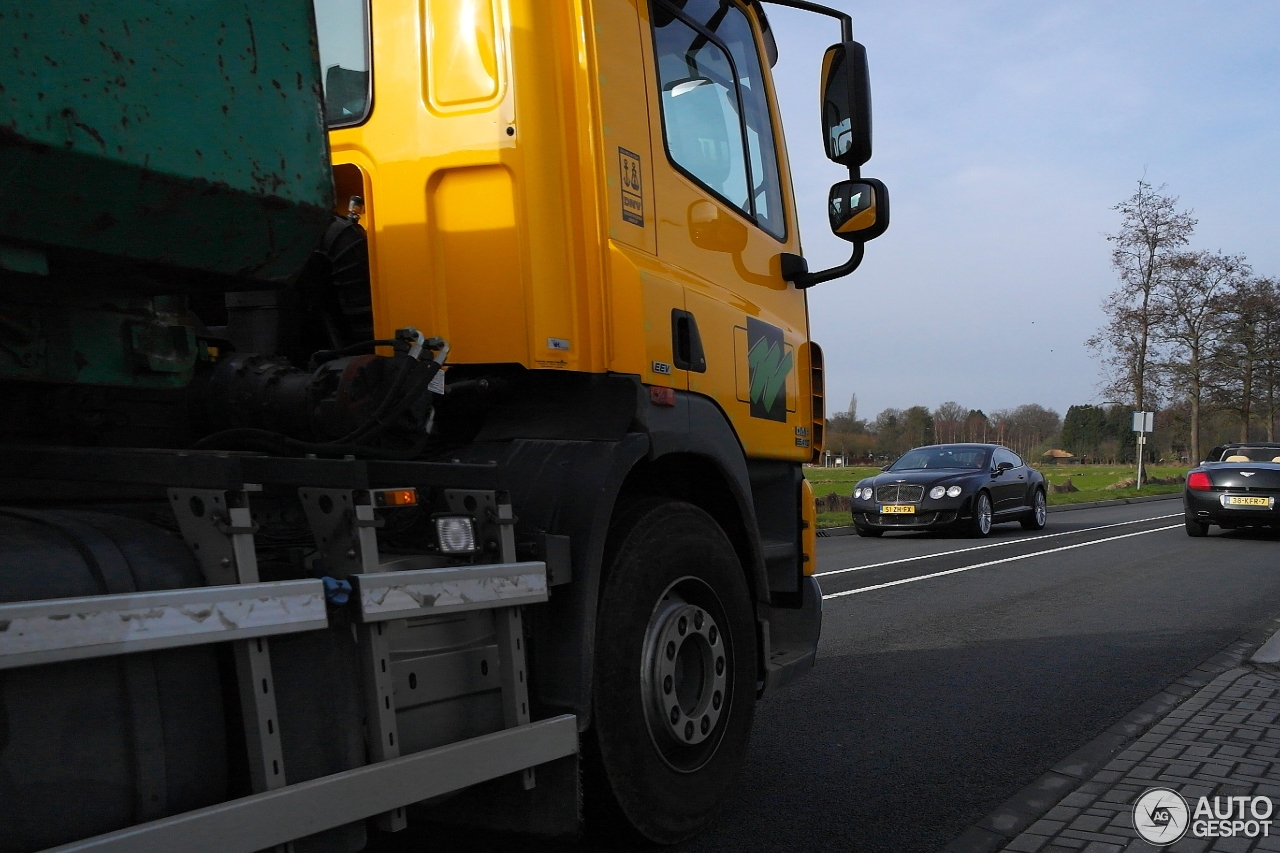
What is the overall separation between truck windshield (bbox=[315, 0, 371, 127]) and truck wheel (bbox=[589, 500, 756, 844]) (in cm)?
153

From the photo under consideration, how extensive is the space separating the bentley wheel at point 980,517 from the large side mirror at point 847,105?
1331 centimetres

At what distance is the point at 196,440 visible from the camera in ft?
8.68

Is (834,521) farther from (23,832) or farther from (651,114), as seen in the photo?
(23,832)

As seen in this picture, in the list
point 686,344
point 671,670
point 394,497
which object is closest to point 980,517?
point 686,344

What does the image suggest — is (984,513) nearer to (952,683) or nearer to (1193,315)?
(952,683)

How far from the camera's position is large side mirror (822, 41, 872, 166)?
401 centimetres

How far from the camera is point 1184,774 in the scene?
13.6 ft

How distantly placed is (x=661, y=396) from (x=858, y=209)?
4.37ft

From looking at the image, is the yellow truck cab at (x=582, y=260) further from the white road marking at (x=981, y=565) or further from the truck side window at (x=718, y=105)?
the white road marking at (x=981, y=565)

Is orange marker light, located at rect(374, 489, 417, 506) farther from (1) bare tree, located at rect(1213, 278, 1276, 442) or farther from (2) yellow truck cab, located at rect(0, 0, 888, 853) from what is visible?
(1) bare tree, located at rect(1213, 278, 1276, 442)

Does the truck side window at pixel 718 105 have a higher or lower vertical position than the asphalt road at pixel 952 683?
higher

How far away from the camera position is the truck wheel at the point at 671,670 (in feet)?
10.1

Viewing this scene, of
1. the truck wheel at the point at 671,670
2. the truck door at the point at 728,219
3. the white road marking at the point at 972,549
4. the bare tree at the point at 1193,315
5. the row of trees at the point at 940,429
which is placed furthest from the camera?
the row of trees at the point at 940,429

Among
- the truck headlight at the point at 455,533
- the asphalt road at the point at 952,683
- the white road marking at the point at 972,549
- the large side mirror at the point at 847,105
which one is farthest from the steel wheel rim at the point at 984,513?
the truck headlight at the point at 455,533
